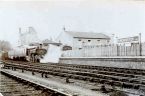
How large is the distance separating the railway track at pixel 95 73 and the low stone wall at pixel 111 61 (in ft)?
0.13

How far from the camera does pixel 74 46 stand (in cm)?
247

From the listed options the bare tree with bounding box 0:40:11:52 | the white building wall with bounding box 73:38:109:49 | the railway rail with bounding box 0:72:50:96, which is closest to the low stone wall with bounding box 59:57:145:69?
the white building wall with bounding box 73:38:109:49

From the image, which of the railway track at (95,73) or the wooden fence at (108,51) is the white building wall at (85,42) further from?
the railway track at (95,73)

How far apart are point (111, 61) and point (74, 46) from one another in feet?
1.25

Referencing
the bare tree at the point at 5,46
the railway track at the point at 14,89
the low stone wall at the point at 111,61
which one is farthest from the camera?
the low stone wall at the point at 111,61

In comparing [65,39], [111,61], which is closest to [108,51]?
[111,61]

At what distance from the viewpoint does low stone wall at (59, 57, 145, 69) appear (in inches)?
101

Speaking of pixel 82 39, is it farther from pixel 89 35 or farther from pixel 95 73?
pixel 95 73

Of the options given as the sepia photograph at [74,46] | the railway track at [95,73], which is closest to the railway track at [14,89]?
the sepia photograph at [74,46]

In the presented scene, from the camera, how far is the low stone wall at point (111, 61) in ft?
8.43

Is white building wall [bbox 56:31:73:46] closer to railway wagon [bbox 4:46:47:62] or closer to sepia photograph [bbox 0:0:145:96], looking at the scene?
sepia photograph [bbox 0:0:145:96]

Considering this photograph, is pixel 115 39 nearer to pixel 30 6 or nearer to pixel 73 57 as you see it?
pixel 73 57

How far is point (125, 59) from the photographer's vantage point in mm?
2625

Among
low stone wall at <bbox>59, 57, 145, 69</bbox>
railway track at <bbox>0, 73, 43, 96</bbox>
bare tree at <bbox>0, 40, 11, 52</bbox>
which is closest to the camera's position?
bare tree at <bbox>0, 40, 11, 52</bbox>
